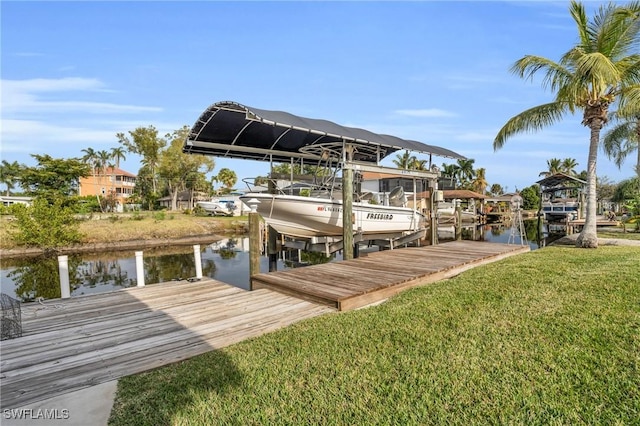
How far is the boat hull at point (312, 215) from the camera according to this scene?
29.8ft

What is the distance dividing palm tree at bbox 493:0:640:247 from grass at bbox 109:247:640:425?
6.88 m

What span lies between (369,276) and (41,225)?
18807 mm

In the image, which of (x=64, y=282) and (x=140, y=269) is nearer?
(x=64, y=282)

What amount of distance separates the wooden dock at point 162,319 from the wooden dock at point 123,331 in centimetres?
1

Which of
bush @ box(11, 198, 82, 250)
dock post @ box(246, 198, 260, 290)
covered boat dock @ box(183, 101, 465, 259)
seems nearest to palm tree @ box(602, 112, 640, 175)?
covered boat dock @ box(183, 101, 465, 259)

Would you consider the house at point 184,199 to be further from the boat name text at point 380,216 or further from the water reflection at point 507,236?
the boat name text at point 380,216

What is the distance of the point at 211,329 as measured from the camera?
4.22m

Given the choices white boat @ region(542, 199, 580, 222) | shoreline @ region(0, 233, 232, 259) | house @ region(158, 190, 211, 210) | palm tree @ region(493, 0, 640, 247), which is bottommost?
shoreline @ region(0, 233, 232, 259)

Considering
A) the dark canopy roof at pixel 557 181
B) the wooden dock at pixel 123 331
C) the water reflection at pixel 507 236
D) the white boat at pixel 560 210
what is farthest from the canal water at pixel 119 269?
the white boat at pixel 560 210

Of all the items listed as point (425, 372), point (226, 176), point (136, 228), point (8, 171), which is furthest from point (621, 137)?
point (8, 171)

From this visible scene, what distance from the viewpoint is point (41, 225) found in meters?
17.5

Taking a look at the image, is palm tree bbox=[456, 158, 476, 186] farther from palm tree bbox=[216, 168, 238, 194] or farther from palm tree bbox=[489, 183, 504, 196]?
palm tree bbox=[216, 168, 238, 194]

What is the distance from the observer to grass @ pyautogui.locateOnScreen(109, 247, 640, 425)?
7.86 ft

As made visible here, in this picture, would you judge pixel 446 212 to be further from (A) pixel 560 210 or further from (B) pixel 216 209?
(B) pixel 216 209
